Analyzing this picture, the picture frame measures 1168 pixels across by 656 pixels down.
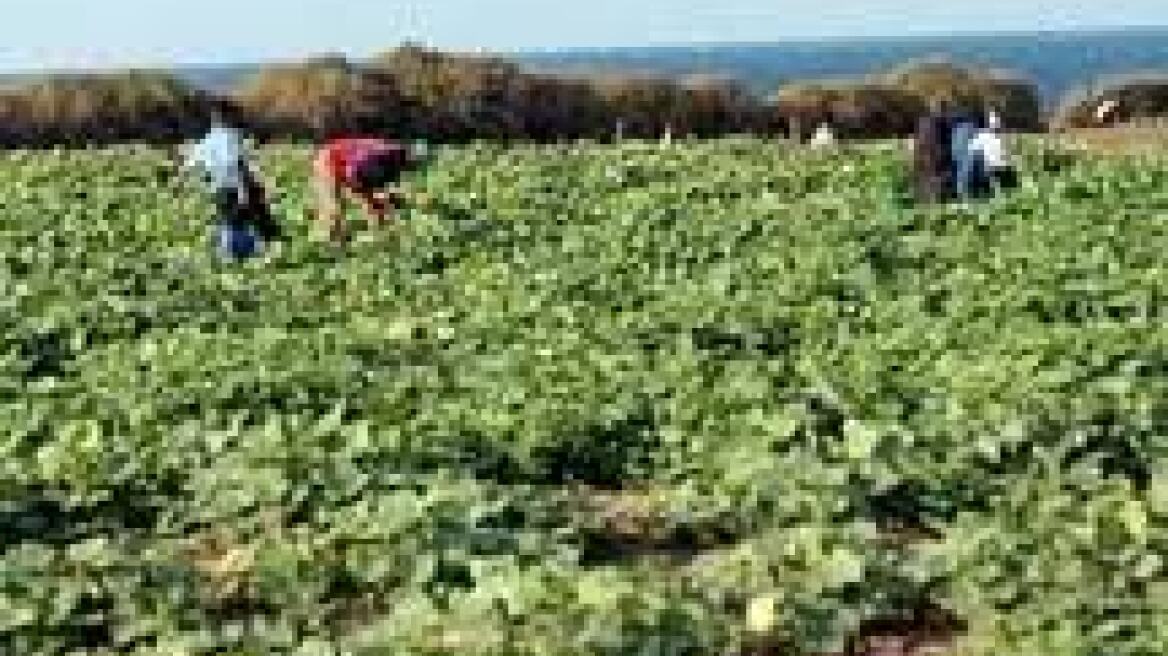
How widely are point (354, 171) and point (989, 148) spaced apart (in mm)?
7573

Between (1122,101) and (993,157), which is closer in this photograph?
(993,157)

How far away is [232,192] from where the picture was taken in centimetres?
2858

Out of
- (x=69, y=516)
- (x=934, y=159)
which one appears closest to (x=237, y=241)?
(x=934, y=159)

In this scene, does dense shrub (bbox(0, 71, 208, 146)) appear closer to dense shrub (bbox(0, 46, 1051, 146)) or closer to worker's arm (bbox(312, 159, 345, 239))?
dense shrub (bbox(0, 46, 1051, 146))

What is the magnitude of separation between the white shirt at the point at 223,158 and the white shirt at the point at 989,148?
8.52 meters

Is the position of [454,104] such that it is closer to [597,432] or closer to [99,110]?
[99,110]

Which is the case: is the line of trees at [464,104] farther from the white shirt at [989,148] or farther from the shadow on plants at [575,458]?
the shadow on plants at [575,458]

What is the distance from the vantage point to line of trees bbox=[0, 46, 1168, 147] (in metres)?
50.7

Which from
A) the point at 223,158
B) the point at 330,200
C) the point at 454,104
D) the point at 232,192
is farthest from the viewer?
the point at 454,104

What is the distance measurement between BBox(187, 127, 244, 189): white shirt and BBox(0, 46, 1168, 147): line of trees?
2112cm

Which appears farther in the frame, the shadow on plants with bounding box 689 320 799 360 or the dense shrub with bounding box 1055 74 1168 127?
the dense shrub with bounding box 1055 74 1168 127

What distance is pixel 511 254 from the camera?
28.6m

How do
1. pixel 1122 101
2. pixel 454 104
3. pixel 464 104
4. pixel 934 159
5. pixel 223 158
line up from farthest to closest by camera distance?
pixel 1122 101, pixel 464 104, pixel 454 104, pixel 934 159, pixel 223 158

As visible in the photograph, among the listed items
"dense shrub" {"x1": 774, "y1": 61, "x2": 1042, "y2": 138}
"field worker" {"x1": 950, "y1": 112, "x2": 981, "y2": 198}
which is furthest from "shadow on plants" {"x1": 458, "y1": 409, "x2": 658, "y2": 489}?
"dense shrub" {"x1": 774, "y1": 61, "x2": 1042, "y2": 138}
